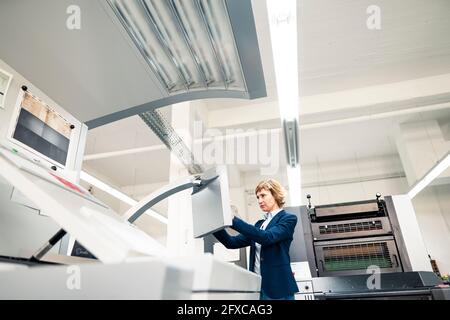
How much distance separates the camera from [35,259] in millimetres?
646

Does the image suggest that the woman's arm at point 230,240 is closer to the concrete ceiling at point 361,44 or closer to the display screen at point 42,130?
the display screen at point 42,130

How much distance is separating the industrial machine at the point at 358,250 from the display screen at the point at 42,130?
1936mm

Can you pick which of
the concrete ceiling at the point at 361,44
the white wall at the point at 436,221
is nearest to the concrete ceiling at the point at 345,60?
the concrete ceiling at the point at 361,44

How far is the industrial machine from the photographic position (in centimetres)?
200

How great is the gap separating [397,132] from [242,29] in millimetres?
4930

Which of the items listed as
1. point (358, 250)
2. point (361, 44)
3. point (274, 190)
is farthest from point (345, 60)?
point (274, 190)

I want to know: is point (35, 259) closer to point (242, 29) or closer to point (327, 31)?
point (242, 29)

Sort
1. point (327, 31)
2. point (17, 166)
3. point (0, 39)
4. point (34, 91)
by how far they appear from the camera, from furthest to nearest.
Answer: point (327, 31), point (34, 91), point (0, 39), point (17, 166)

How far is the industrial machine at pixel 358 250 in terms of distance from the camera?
1996 millimetres

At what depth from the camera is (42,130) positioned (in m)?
1.01

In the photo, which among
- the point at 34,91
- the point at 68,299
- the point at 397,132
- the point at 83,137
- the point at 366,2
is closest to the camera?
the point at 68,299

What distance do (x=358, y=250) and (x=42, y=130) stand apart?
2.43 m

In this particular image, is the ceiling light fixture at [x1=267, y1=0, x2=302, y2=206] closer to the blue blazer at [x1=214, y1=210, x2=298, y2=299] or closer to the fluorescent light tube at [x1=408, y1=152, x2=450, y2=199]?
the blue blazer at [x1=214, y1=210, x2=298, y2=299]

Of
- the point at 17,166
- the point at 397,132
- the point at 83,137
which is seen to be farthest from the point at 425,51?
the point at 17,166
